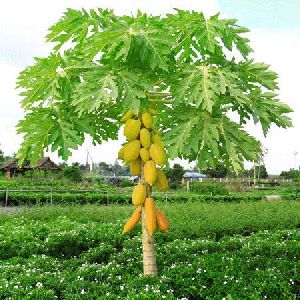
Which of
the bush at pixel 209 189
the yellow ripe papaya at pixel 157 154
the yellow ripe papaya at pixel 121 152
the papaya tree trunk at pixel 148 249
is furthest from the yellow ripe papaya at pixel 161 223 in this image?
the bush at pixel 209 189

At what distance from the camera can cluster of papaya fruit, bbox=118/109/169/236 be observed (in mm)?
4871

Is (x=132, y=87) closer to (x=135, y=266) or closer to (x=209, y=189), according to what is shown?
(x=135, y=266)

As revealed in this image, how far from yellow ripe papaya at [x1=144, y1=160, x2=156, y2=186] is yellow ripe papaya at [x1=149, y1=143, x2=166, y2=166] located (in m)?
0.06

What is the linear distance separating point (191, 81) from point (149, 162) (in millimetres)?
957

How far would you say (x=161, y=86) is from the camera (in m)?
5.38

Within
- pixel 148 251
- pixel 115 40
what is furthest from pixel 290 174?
pixel 115 40

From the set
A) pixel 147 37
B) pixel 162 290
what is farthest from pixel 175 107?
pixel 162 290

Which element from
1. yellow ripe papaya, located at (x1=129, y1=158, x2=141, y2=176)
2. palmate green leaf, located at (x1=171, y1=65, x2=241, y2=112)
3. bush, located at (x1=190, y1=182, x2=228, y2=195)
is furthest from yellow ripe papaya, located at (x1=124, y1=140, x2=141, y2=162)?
bush, located at (x1=190, y1=182, x2=228, y2=195)

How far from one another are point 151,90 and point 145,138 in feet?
2.25

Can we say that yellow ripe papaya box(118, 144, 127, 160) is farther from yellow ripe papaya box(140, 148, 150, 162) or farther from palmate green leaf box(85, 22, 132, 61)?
palmate green leaf box(85, 22, 132, 61)

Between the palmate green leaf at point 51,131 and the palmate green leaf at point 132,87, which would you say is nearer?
the palmate green leaf at point 132,87

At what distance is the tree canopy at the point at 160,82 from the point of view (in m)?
4.33

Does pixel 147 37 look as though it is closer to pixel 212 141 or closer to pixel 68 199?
pixel 212 141

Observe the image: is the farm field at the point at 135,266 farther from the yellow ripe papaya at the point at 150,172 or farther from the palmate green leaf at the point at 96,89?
the palmate green leaf at the point at 96,89
